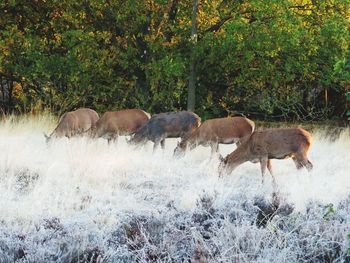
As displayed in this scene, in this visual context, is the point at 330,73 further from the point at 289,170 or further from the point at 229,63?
the point at 289,170

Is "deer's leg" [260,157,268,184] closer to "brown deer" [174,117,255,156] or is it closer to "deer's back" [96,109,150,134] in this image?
"brown deer" [174,117,255,156]

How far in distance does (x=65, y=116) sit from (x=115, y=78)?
4.24 metres

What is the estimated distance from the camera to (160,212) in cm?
892

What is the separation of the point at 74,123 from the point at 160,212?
7.89 metres

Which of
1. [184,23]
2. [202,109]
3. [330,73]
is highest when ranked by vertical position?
[184,23]

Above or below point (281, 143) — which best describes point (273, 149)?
below

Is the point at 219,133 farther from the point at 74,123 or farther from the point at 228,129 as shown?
the point at 74,123

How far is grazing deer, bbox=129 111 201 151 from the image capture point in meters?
15.3

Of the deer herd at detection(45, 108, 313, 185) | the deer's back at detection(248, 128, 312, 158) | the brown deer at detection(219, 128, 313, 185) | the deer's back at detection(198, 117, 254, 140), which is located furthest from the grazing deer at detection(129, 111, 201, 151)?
the deer's back at detection(248, 128, 312, 158)

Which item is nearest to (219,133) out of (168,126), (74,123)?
(168,126)

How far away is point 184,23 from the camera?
19703mm

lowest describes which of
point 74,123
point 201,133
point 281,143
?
point 74,123

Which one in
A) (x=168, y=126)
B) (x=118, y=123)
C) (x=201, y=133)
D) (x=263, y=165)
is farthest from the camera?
(x=118, y=123)

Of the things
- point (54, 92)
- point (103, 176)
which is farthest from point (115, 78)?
point (103, 176)
